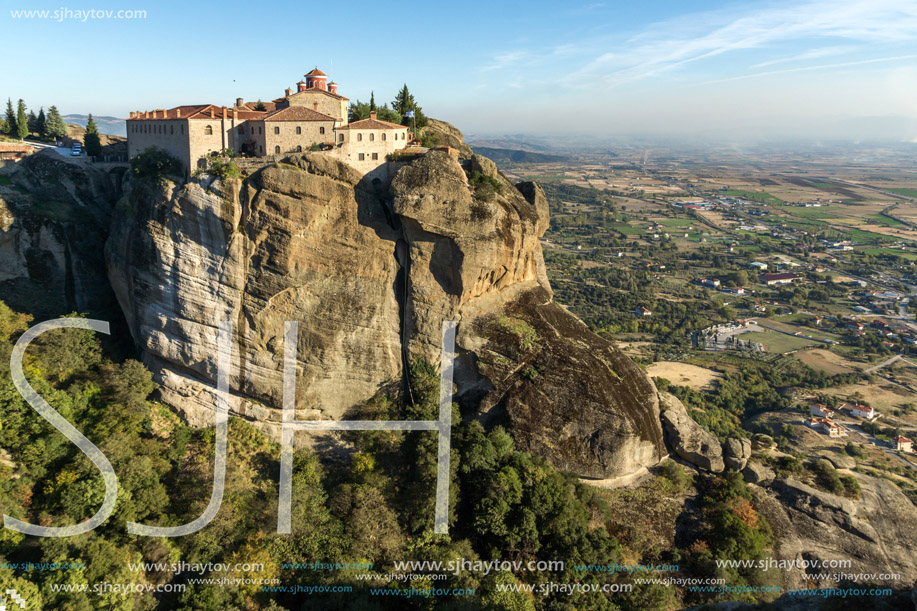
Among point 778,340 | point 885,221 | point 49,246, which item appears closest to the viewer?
point 49,246

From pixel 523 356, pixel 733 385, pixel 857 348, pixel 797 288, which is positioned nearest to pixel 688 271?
pixel 797 288

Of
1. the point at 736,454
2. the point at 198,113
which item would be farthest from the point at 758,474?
the point at 198,113

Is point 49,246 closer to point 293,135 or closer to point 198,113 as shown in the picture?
point 198,113

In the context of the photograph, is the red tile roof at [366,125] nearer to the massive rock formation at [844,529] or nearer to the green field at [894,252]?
the massive rock formation at [844,529]

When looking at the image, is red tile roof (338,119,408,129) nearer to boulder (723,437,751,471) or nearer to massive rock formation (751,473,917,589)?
boulder (723,437,751,471)

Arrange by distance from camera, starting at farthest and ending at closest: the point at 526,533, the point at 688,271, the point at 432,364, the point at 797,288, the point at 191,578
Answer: the point at 688,271 → the point at 797,288 → the point at 432,364 → the point at 526,533 → the point at 191,578

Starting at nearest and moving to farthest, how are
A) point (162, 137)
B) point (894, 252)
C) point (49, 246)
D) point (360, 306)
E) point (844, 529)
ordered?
point (844, 529)
point (360, 306)
point (162, 137)
point (49, 246)
point (894, 252)

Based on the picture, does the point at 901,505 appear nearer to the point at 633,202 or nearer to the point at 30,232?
the point at 30,232

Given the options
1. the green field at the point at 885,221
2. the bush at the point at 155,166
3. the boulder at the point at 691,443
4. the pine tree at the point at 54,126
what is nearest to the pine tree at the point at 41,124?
the pine tree at the point at 54,126
